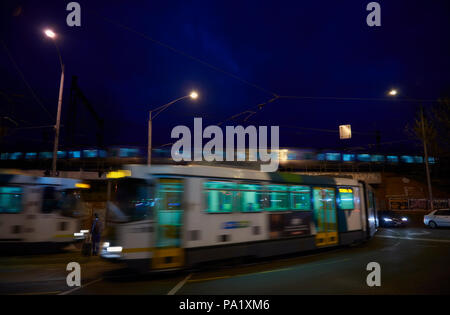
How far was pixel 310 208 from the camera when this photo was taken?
10.5 m

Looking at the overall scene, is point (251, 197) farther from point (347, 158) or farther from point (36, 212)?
point (347, 158)

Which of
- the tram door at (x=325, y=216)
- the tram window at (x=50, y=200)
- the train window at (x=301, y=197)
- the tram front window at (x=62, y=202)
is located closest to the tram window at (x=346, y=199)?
the tram door at (x=325, y=216)

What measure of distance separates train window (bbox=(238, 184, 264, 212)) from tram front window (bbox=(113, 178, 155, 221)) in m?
2.88

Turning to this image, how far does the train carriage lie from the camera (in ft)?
23.2


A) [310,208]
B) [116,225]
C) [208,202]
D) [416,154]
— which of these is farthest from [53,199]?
[416,154]

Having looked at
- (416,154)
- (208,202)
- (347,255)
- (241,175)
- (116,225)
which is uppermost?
(416,154)

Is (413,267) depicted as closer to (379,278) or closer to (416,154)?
(379,278)

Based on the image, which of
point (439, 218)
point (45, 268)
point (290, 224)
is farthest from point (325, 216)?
point (439, 218)

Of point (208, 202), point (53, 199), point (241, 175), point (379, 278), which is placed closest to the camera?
point (379, 278)

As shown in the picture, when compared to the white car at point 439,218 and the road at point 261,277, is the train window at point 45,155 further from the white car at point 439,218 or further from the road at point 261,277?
the white car at point 439,218

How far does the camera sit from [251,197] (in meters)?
8.93

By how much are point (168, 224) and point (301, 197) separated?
5.37 meters
